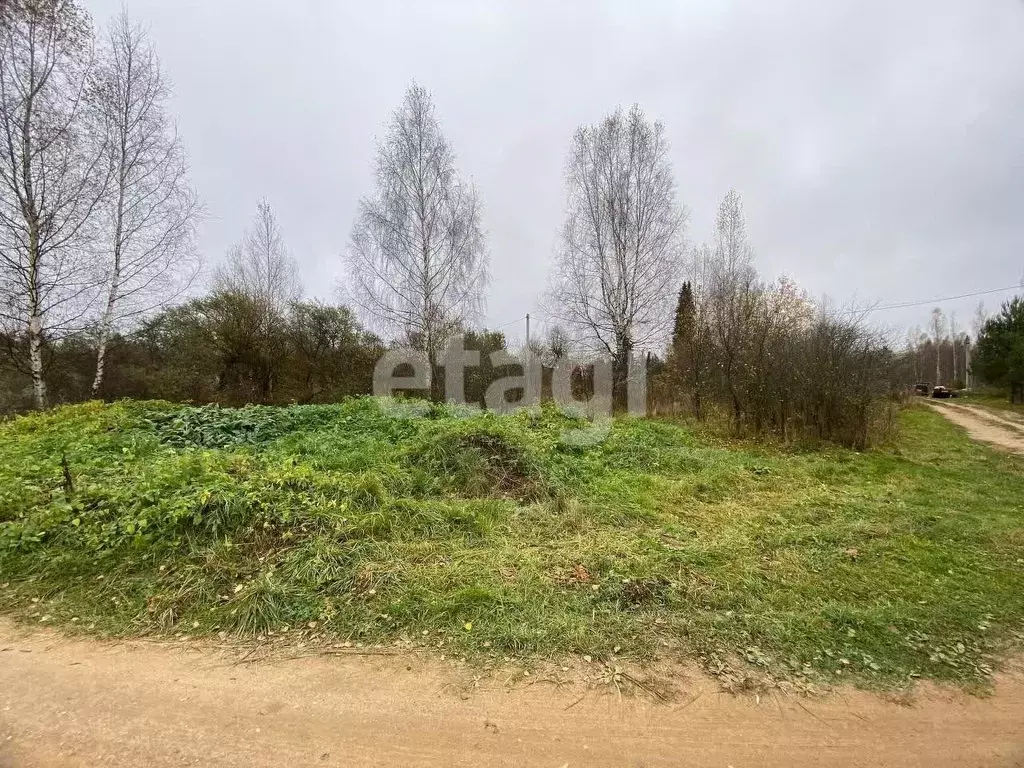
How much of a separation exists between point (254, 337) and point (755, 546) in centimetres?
1532

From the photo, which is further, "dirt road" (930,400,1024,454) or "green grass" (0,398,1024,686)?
"dirt road" (930,400,1024,454)

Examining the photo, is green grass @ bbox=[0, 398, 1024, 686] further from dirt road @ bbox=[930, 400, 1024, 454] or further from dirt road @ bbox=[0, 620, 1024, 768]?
dirt road @ bbox=[930, 400, 1024, 454]

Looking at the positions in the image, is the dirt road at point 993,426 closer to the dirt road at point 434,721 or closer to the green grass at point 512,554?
the green grass at point 512,554

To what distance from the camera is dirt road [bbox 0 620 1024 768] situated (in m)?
1.99

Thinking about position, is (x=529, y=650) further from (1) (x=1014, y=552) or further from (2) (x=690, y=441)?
(2) (x=690, y=441)

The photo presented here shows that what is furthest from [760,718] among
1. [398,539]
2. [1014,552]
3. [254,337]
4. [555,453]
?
[254,337]

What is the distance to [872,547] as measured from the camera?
425 centimetres

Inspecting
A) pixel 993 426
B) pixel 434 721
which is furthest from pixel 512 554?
pixel 993 426

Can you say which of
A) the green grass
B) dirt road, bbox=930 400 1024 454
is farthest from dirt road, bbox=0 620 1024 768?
dirt road, bbox=930 400 1024 454

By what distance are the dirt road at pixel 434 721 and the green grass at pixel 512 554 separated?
31 centimetres

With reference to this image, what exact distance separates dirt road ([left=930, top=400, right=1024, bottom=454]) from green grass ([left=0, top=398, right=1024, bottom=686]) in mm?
7473

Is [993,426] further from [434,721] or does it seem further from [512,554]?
[434,721]

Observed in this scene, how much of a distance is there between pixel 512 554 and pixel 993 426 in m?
19.9

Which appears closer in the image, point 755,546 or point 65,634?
point 65,634
